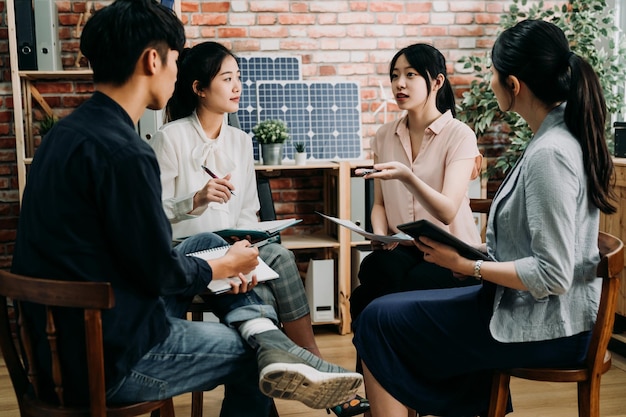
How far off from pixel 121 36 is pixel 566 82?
1008 millimetres

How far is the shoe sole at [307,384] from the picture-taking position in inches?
56.5

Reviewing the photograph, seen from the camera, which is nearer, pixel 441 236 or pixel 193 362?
pixel 193 362

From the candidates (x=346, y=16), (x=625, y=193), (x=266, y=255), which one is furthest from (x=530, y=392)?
(x=346, y=16)

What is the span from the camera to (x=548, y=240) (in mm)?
1507

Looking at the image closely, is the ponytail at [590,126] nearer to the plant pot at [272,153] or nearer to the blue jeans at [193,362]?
the blue jeans at [193,362]

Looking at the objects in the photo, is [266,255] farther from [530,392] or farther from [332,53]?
[332,53]

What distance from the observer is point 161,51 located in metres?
1.49

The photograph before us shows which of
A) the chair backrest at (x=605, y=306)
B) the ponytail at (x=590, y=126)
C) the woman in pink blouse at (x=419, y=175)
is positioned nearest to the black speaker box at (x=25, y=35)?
the woman in pink blouse at (x=419, y=175)

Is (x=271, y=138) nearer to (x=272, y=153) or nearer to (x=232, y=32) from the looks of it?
(x=272, y=153)

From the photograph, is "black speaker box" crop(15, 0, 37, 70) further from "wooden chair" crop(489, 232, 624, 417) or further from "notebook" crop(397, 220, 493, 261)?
"wooden chair" crop(489, 232, 624, 417)

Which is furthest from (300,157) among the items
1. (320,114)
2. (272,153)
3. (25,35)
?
(25,35)

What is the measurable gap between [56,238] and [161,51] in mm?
451

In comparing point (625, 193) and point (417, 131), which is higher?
point (417, 131)

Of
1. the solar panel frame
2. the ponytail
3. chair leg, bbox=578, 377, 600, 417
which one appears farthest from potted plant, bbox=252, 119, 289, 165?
chair leg, bbox=578, 377, 600, 417
